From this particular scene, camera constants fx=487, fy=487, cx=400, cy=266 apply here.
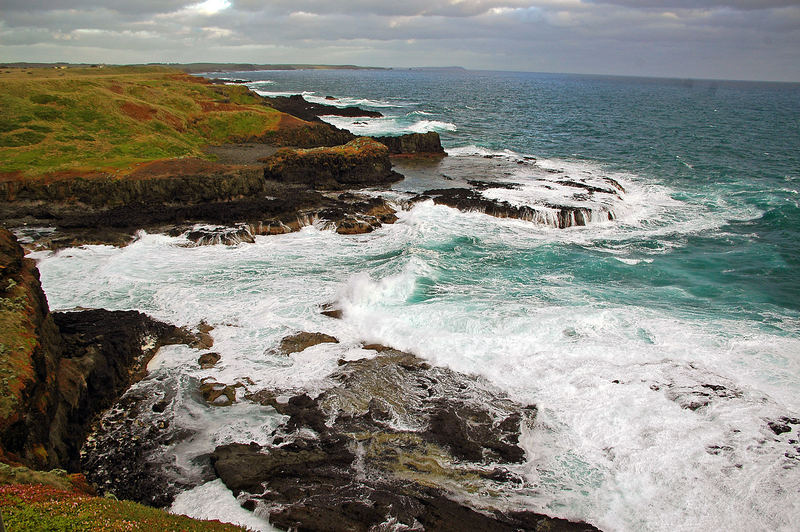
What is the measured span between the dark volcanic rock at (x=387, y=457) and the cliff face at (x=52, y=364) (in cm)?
337

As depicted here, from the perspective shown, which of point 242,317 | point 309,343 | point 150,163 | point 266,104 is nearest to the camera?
point 309,343

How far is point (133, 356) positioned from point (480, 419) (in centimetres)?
1015

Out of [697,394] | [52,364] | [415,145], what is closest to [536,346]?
[697,394]

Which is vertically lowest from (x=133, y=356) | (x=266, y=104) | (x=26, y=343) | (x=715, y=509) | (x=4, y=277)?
(x=715, y=509)

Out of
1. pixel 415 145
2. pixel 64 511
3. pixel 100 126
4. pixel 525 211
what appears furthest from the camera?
pixel 415 145

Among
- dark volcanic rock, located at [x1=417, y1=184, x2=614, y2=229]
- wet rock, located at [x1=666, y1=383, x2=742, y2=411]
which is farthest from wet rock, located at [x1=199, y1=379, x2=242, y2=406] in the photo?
dark volcanic rock, located at [x1=417, y1=184, x2=614, y2=229]

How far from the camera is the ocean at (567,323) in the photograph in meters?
10.8

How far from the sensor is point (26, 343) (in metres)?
10.6

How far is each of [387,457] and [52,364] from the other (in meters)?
8.18

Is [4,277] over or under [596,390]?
over

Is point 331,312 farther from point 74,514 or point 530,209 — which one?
point 530,209

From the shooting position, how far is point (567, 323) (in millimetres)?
17047

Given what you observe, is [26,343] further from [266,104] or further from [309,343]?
[266,104]

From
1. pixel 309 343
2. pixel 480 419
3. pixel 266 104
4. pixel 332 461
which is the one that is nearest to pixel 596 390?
pixel 480 419
